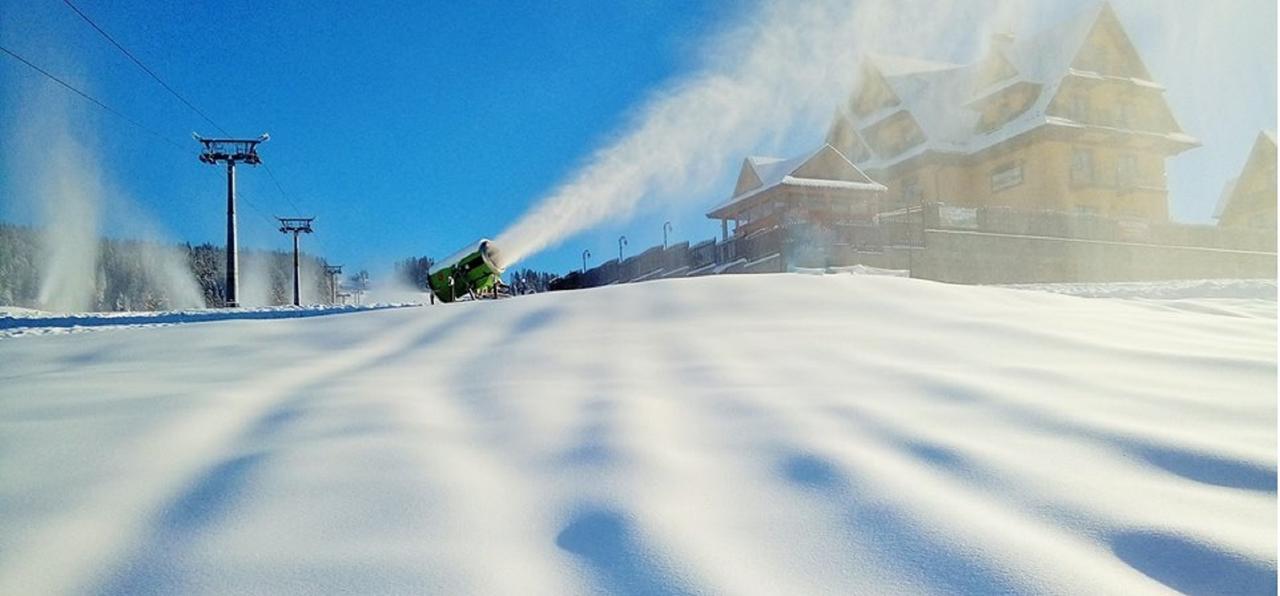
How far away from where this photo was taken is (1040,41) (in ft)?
82.8

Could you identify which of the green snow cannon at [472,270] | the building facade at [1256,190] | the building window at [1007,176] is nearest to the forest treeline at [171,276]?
the green snow cannon at [472,270]

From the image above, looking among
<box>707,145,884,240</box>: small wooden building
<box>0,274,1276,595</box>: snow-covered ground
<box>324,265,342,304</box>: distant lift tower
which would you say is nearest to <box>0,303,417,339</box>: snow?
<box>0,274,1276,595</box>: snow-covered ground

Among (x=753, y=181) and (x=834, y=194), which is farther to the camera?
(x=753, y=181)

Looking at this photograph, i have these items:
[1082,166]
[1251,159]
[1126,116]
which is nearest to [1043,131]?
[1082,166]

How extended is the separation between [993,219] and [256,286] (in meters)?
22.9

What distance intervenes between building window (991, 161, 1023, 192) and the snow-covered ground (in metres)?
23.5

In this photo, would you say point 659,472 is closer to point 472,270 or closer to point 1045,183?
point 472,270

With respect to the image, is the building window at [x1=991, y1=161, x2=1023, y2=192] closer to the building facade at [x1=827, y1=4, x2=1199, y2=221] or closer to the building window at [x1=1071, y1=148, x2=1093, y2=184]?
the building facade at [x1=827, y1=4, x2=1199, y2=221]

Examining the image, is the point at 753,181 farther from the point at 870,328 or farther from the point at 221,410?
the point at 221,410

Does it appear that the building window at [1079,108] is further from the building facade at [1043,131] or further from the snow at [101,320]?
the snow at [101,320]

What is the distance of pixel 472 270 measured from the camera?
14.3 metres

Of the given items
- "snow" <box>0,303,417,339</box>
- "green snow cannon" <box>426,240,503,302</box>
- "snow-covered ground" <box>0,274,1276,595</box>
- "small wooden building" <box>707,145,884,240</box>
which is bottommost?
"snow-covered ground" <box>0,274,1276,595</box>

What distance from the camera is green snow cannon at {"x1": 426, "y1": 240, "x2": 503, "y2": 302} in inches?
559

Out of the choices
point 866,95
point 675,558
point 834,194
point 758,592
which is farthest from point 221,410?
point 866,95
